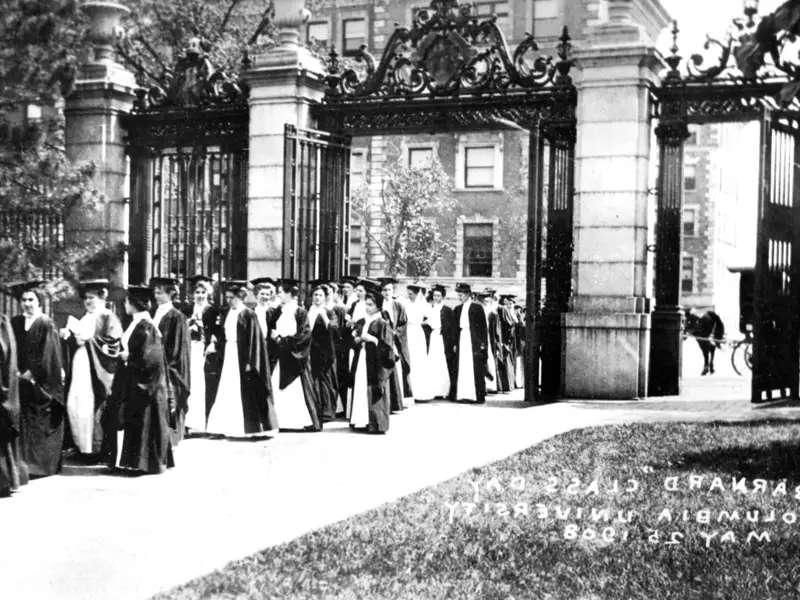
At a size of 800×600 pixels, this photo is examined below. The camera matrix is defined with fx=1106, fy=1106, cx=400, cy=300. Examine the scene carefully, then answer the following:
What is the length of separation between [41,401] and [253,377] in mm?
3350

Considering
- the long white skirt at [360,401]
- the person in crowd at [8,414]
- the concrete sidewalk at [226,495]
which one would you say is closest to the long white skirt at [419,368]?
the concrete sidewalk at [226,495]

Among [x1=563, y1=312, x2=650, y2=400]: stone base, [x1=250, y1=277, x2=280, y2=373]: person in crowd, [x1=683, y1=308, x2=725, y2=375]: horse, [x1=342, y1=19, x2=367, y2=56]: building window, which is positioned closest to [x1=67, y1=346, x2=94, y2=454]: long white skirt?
[x1=250, y1=277, x2=280, y2=373]: person in crowd

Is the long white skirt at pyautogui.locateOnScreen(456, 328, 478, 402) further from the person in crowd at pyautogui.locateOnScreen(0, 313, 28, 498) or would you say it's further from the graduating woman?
the person in crowd at pyautogui.locateOnScreen(0, 313, 28, 498)

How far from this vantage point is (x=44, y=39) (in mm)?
16938

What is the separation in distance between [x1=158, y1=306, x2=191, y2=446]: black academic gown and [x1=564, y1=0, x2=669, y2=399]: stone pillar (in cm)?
602

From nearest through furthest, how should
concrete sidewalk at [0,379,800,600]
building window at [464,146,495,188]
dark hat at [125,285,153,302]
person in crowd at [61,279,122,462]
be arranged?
concrete sidewalk at [0,379,800,600] < dark hat at [125,285,153,302] < person in crowd at [61,279,122,462] < building window at [464,146,495,188]

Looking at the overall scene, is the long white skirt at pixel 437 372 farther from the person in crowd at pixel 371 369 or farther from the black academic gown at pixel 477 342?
the person in crowd at pixel 371 369

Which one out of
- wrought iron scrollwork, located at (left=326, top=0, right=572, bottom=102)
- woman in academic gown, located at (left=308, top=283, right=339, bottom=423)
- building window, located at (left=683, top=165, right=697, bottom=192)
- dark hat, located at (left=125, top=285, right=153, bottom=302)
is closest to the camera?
dark hat, located at (left=125, top=285, right=153, bottom=302)

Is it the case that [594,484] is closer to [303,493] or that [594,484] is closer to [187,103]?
[303,493]

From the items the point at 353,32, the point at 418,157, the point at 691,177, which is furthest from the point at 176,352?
the point at 691,177

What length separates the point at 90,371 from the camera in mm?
10656

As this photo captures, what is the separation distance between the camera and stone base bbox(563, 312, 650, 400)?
1510cm

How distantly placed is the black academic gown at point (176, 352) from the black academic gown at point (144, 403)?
0.99 metres

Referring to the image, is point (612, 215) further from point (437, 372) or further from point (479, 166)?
point (479, 166)
